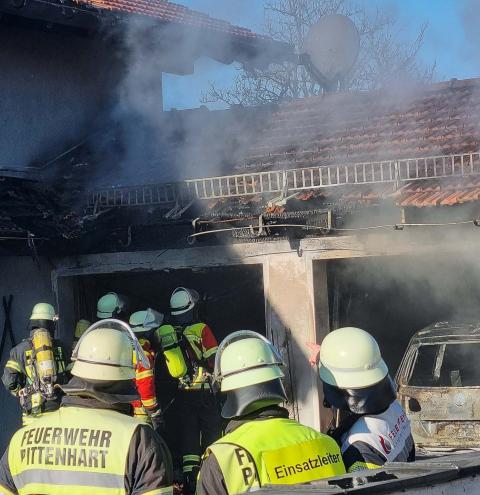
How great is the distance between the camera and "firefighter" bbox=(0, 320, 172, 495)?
358cm

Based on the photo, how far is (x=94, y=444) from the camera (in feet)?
11.9

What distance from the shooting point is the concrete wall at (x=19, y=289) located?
10.7 metres

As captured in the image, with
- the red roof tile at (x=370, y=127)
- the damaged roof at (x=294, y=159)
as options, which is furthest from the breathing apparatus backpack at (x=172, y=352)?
the red roof tile at (x=370, y=127)

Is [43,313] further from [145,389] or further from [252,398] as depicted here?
[252,398]

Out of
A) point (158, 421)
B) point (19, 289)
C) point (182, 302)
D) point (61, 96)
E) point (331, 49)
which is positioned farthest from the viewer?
point (331, 49)

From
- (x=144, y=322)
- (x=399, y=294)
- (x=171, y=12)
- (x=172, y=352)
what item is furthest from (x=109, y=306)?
(x=171, y=12)

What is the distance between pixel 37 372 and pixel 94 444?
4831 millimetres

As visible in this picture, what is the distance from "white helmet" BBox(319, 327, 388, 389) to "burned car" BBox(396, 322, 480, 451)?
400cm

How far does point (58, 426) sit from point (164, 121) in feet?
30.8

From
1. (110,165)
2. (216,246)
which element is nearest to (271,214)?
(216,246)

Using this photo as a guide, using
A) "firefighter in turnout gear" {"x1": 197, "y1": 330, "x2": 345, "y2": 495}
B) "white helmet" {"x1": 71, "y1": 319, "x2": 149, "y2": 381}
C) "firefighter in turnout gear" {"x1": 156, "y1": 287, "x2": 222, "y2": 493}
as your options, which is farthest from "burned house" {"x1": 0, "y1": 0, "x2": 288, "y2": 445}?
"firefighter in turnout gear" {"x1": 197, "y1": 330, "x2": 345, "y2": 495}

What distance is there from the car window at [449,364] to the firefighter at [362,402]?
4415 millimetres

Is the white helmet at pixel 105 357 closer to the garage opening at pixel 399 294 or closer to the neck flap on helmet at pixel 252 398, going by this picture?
the neck flap on helmet at pixel 252 398

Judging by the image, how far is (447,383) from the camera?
8.60 m
